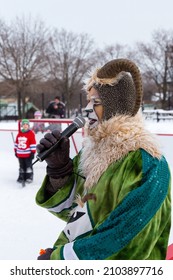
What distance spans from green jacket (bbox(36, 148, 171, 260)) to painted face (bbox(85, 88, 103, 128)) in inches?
10.1

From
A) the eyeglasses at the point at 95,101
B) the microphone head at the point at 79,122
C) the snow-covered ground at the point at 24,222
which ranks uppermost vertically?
the eyeglasses at the point at 95,101

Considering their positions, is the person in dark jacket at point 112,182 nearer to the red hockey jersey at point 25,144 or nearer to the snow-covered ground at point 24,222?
the snow-covered ground at point 24,222

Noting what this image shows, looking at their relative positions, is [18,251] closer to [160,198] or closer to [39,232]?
[39,232]

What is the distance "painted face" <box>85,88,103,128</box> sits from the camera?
180cm

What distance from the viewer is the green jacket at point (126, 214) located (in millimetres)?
1449

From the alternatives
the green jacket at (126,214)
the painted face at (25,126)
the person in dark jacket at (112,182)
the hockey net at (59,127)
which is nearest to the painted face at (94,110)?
the person in dark jacket at (112,182)

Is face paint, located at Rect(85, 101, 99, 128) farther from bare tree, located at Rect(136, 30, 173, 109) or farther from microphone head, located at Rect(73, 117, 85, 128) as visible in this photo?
bare tree, located at Rect(136, 30, 173, 109)

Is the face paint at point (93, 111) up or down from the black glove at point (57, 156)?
up

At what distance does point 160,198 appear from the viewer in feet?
4.90

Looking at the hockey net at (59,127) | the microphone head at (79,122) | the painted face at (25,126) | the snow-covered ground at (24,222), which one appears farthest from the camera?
the painted face at (25,126)

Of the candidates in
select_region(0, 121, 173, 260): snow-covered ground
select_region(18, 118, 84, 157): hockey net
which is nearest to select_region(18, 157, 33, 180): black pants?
select_region(0, 121, 173, 260): snow-covered ground

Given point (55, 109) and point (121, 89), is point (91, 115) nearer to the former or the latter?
point (121, 89)

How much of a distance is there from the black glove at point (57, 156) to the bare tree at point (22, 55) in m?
25.1
